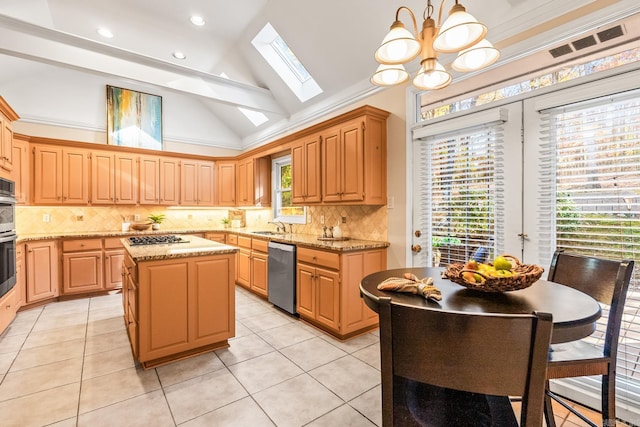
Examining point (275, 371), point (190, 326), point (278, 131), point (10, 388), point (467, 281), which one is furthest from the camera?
point (278, 131)

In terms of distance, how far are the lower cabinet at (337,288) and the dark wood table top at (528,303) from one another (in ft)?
4.60

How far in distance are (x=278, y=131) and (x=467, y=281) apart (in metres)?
4.63

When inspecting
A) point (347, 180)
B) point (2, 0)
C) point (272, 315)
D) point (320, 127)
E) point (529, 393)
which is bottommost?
point (272, 315)

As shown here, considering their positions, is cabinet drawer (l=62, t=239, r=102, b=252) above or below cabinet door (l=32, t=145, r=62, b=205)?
below

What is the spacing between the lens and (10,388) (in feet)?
7.06

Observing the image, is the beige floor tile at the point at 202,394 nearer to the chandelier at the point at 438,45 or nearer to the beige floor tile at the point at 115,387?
the beige floor tile at the point at 115,387

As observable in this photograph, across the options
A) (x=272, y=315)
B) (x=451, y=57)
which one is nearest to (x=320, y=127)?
(x=451, y=57)

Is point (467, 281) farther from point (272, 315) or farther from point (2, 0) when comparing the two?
point (2, 0)

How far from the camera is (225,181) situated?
610 cm

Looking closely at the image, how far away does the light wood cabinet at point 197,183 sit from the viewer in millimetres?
5754

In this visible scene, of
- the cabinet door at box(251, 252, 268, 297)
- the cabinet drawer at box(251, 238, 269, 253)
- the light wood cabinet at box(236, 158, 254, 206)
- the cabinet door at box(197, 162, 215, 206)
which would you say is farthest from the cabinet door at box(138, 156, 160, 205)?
the cabinet door at box(251, 252, 268, 297)

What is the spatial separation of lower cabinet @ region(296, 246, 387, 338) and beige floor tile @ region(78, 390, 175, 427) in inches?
61.7

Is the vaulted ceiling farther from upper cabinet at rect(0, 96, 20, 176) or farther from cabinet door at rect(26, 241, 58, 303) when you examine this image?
cabinet door at rect(26, 241, 58, 303)

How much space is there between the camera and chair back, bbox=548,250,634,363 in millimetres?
1350
